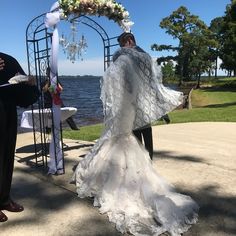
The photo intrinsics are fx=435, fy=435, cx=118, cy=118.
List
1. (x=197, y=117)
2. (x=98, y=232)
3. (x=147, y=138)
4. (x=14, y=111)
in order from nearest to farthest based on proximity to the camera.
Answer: (x=98, y=232)
(x=14, y=111)
(x=147, y=138)
(x=197, y=117)

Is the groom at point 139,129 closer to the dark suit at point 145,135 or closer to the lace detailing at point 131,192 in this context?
Answer: the dark suit at point 145,135

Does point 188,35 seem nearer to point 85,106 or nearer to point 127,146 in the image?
point 85,106

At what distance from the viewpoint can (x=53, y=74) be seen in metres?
6.54

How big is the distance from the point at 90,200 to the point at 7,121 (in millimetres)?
1498

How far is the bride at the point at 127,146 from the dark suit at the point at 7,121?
3.64 ft

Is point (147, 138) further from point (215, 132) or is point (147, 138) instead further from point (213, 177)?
point (215, 132)

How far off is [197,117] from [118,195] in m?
10.6

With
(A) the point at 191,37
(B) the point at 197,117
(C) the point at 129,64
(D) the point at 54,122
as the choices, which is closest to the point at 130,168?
(C) the point at 129,64

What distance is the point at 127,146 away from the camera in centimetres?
562

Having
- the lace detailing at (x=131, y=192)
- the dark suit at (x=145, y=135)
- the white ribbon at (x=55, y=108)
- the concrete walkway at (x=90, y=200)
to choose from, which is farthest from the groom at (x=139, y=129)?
the white ribbon at (x=55, y=108)

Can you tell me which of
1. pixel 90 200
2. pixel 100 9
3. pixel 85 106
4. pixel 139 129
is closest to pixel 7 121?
pixel 90 200

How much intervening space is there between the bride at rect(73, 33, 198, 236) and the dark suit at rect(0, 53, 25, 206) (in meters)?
1.11

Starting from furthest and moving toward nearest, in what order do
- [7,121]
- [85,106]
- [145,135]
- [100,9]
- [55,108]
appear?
[85,106] → [100,9] → [55,108] → [145,135] → [7,121]

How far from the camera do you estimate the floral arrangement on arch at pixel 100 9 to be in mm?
6812
